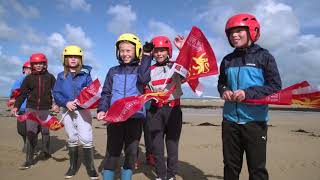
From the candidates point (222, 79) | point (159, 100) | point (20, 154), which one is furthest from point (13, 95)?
point (222, 79)

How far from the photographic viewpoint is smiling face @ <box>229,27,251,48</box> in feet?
15.4

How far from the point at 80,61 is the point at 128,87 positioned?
1940 millimetres

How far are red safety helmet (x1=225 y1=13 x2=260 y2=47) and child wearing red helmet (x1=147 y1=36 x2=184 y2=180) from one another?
1.50 m

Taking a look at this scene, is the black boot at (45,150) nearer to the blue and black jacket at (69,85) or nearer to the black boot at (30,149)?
the black boot at (30,149)

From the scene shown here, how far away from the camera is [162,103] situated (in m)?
6.18

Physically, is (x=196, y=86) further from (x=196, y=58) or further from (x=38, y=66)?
(x=38, y=66)

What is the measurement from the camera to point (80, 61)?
7086mm

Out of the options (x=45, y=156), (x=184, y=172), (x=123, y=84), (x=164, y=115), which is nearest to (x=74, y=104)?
(x=123, y=84)

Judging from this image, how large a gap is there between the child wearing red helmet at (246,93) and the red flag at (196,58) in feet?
3.03

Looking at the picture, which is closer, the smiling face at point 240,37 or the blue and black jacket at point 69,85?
the smiling face at point 240,37

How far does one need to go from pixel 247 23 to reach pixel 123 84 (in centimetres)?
200

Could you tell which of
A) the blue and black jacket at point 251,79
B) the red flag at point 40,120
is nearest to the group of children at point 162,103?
the blue and black jacket at point 251,79

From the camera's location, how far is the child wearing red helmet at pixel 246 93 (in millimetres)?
4535

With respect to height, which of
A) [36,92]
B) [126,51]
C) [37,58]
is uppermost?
[37,58]
